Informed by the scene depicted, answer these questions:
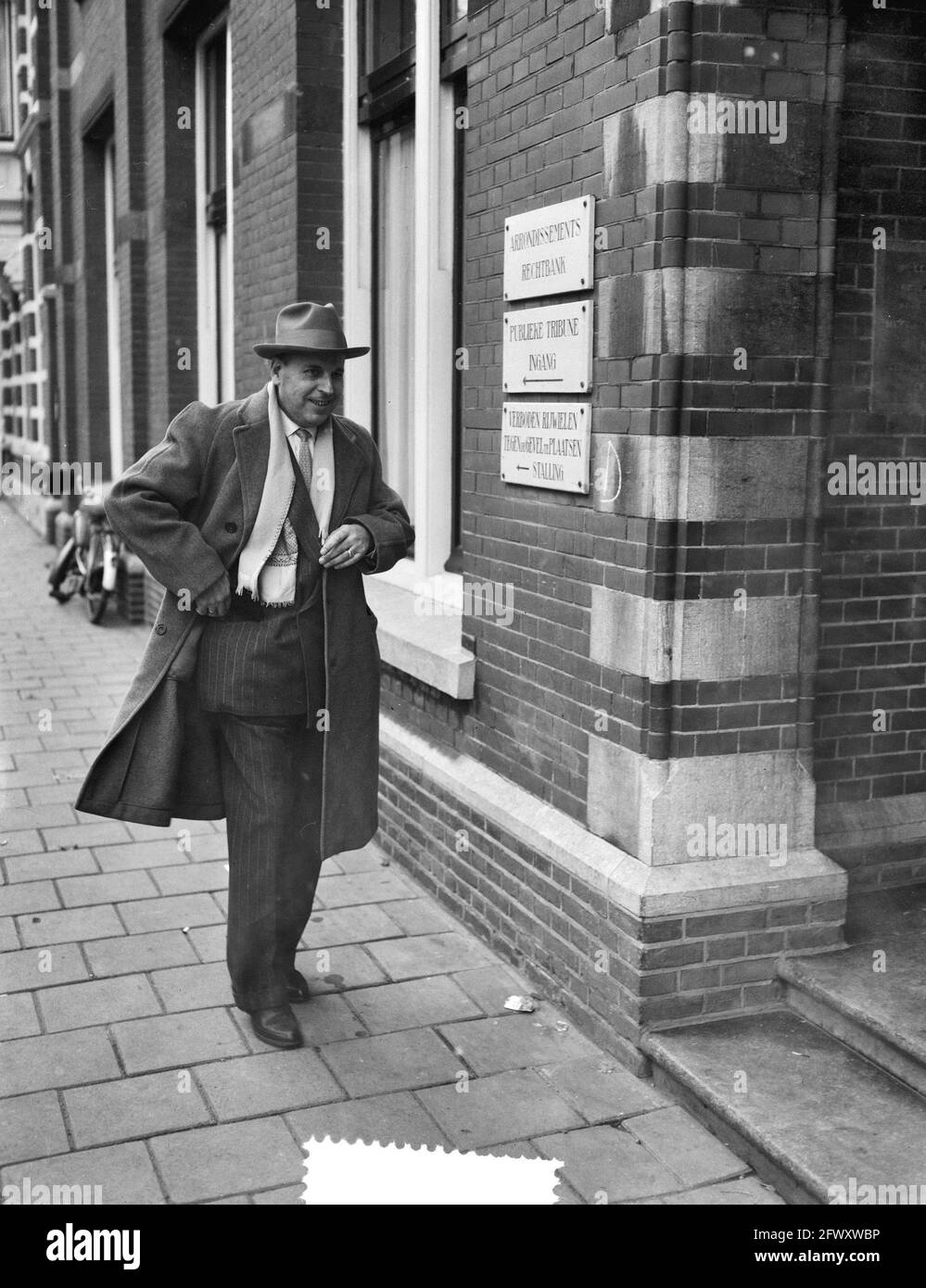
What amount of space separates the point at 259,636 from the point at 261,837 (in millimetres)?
620

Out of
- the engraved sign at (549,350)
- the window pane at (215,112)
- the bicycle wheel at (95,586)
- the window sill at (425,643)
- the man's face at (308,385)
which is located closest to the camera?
the man's face at (308,385)

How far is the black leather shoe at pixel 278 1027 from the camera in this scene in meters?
4.29

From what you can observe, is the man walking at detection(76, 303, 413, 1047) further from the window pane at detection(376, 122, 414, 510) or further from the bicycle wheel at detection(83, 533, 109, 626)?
the bicycle wheel at detection(83, 533, 109, 626)

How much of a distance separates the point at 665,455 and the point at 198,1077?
7.36 ft

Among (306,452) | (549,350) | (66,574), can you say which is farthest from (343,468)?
(66,574)

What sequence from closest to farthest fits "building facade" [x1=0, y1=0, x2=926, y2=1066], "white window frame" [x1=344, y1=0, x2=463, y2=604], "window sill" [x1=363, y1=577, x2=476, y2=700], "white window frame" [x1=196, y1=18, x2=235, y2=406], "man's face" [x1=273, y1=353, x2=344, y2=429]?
"building facade" [x1=0, y1=0, x2=926, y2=1066] < "man's face" [x1=273, y1=353, x2=344, y2=429] < "window sill" [x1=363, y1=577, x2=476, y2=700] < "white window frame" [x1=344, y1=0, x2=463, y2=604] < "white window frame" [x1=196, y1=18, x2=235, y2=406]

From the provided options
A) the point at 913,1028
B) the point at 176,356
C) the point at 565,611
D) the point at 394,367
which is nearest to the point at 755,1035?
the point at 913,1028

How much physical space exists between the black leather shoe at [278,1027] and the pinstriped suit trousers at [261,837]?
0.03m

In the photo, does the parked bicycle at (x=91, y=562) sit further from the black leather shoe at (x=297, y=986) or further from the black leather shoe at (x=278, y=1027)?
the black leather shoe at (x=278, y=1027)

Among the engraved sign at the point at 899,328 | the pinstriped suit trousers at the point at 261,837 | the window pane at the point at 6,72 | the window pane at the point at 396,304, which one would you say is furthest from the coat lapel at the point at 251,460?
the window pane at the point at 6,72

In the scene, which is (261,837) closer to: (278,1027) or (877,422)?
(278,1027)

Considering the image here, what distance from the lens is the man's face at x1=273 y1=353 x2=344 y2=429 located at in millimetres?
4207

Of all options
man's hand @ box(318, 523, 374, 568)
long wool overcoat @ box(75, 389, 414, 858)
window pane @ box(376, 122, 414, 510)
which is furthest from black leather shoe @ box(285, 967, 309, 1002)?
window pane @ box(376, 122, 414, 510)

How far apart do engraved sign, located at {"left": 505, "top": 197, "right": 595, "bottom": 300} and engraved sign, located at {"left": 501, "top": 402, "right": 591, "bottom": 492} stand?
0.38m
